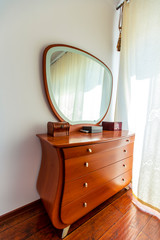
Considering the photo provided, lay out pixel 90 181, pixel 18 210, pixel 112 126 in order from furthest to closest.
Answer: pixel 112 126 → pixel 18 210 → pixel 90 181

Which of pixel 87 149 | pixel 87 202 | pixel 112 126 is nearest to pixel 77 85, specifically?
pixel 112 126

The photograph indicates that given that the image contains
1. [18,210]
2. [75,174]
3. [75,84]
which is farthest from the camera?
[75,84]

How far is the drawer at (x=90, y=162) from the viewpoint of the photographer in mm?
794

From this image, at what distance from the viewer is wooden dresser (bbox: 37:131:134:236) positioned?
78 cm

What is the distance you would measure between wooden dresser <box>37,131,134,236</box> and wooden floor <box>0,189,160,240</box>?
0.18 metres

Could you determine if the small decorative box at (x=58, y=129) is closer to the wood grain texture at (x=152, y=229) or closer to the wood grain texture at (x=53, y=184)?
the wood grain texture at (x=53, y=184)

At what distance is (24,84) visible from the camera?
1.03 metres

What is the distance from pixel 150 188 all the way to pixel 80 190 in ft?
3.03

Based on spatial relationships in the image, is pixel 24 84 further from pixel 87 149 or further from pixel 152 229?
pixel 152 229

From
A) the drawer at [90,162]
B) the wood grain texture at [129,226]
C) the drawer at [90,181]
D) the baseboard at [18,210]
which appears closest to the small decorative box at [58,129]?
the drawer at [90,162]

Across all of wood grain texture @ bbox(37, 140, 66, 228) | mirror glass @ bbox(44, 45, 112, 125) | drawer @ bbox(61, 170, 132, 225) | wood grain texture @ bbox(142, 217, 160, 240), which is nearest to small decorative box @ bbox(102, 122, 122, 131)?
mirror glass @ bbox(44, 45, 112, 125)

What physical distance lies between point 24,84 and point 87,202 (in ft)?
4.14

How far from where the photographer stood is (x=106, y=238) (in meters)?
0.89

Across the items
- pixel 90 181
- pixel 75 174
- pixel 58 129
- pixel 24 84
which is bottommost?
pixel 90 181
